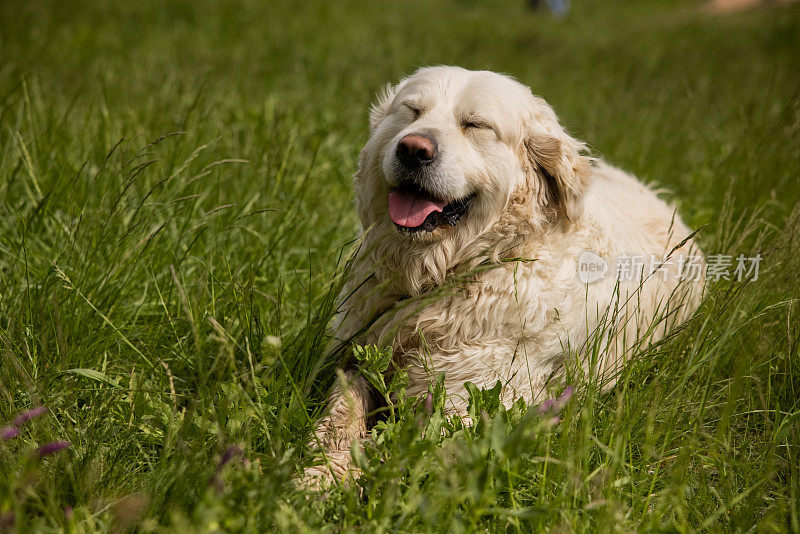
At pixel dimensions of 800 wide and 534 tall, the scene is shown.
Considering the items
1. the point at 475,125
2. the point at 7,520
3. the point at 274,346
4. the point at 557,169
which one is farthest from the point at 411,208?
the point at 7,520

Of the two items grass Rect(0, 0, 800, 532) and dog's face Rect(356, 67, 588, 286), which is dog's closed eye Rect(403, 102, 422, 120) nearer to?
dog's face Rect(356, 67, 588, 286)

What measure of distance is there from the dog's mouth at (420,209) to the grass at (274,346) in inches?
20.1

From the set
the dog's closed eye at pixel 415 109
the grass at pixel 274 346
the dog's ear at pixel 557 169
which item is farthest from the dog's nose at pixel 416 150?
the grass at pixel 274 346

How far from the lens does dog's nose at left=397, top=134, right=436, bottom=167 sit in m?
2.42

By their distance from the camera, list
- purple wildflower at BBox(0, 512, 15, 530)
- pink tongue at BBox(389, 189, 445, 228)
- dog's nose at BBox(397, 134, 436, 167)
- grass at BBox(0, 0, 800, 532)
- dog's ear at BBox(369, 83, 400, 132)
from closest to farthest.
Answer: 1. purple wildflower at BBox(0, 512, 15, 530)
2. grass at BBox(0, 0, 800, 532)
3. dog's nose at BBox(397, 134, 436, 167)
4. pink tongue at BBox(389, 189, 445, 228)
5. dog's ear at BBox(369, 83, 400, 132)

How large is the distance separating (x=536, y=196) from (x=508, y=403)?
2.72 ft

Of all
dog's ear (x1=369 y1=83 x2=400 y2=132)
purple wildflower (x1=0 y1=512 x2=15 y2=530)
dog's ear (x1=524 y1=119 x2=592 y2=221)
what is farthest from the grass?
dog's ear (x1=524 y1=119 x2=592 y2=221)

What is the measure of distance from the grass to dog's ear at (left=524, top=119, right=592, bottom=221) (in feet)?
2.09

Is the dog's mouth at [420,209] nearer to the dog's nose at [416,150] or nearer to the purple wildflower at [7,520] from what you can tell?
the dog's nose at [416,150]

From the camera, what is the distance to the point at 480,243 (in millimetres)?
2594

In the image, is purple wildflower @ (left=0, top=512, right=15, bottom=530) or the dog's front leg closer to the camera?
purple wildflower @ (left=0, top=512, right=15, bottom=530)

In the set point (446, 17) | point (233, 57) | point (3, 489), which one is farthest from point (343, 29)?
point (3, 489)

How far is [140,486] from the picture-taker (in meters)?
1.85

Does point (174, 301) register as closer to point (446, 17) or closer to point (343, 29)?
point (343, 29)
